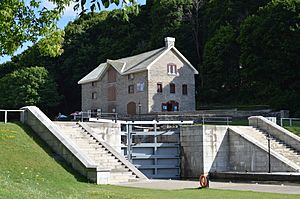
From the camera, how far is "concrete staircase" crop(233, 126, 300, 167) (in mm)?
28231

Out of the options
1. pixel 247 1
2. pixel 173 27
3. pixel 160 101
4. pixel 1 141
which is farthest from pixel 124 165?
pixel 173 27

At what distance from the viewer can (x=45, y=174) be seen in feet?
64.0

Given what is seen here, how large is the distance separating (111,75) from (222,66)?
13.3 metres

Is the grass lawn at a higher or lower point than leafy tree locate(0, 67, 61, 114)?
lower

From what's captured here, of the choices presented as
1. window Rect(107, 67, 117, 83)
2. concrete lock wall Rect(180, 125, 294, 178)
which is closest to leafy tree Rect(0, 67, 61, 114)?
window Rect(107, 67, 117, 83)

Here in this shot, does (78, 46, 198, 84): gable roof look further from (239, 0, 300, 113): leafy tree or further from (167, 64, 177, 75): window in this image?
(239, 0, 300, 113): leafy tree

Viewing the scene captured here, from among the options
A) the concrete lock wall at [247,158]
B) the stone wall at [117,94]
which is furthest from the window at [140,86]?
the concrete lock wall at [247,158]

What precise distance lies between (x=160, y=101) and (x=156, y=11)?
23.8m

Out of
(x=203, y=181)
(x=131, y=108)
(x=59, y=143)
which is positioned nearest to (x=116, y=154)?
(x=59, y=143)

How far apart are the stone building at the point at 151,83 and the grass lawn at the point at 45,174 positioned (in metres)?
29.3

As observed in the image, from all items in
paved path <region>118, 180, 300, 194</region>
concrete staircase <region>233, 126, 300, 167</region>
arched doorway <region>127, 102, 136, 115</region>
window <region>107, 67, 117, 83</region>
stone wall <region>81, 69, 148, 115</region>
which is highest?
window <region>107, 67, 117, 83</region>

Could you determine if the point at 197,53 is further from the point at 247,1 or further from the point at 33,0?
the point at 33,0

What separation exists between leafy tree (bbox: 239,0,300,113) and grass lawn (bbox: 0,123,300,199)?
28.9 meters

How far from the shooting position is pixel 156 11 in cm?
7362
